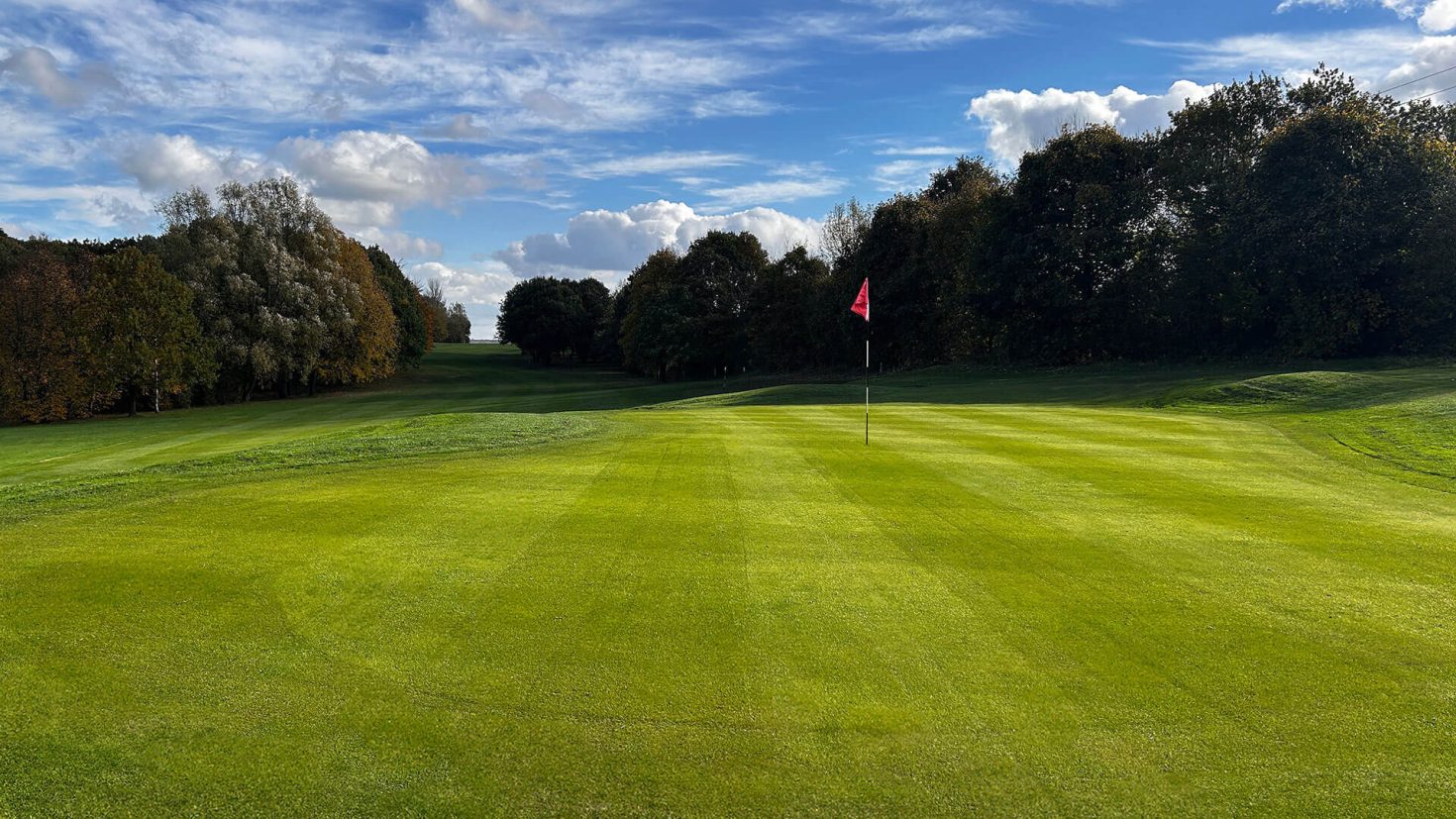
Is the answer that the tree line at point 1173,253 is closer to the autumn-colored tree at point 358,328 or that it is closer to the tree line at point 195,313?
the autumn-colored tree at point 358,328

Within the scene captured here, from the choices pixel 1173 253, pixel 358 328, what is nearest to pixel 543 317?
pixel 358 328

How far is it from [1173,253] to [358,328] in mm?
53988

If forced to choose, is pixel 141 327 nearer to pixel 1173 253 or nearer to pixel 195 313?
pixel 195 313

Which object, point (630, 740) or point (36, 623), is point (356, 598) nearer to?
point (36, 623)

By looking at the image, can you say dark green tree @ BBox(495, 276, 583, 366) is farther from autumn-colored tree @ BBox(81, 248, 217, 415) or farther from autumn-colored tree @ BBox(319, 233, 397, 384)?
autumn-colored tree @ BBox(81, 248, 217, 415)

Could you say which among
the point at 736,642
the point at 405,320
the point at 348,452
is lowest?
the point at 736,642

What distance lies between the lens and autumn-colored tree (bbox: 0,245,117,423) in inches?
1634

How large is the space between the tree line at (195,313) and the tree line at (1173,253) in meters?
26.9

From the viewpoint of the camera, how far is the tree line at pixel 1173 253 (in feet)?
108

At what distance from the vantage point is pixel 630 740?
4.57 metres

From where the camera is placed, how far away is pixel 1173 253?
4206 centimetres

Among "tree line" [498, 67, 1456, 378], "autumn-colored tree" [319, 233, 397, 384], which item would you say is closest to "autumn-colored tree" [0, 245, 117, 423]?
"autumn-colored tree" [319, 233, 397, 384]

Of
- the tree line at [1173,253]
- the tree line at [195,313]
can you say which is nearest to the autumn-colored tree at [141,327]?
the tree line at [195,313]

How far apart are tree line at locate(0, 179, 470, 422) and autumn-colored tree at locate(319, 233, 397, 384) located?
0.10 m
